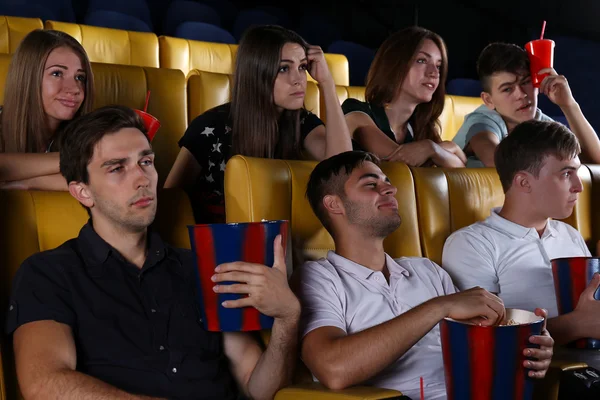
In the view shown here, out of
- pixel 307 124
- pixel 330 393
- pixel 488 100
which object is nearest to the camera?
pixel 330 393

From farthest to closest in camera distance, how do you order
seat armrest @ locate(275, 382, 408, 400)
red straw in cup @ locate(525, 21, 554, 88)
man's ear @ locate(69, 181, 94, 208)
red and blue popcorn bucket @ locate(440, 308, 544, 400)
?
red straw in cup @ locate(525, 21, 554, 88), man's ear @ locate(69, 181, 94, 208), seat armrest @ locate(275, 382, 408, 400), red and blue popcorn bucket @ locate(440, 308, 544, 400)

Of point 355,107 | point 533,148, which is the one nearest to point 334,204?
point 533,148

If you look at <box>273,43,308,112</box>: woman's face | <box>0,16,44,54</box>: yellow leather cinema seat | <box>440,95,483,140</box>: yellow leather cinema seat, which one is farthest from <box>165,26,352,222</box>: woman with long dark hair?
<box>440,95,483,140</box>: yellow leather cinema seat

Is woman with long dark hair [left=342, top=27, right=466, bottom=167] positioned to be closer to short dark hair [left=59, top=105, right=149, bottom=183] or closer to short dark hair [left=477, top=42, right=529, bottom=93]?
short dark hair [left=477, top=42, right=529, bottom=93]

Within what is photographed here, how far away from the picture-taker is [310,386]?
48.0 inches

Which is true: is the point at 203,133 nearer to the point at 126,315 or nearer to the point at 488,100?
the point at 126,315

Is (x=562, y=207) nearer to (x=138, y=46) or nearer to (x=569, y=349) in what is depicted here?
(x=569, y=349)

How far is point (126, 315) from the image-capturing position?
48.4 inches

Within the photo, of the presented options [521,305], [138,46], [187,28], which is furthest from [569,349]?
[187,28]

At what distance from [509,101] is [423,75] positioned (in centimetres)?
26

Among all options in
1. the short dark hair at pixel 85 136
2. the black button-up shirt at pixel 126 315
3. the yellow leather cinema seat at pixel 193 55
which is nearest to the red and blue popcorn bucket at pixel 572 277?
the black button-up shirt at pixel 126 315

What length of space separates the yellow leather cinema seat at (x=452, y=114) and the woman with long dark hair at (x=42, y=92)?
194cm

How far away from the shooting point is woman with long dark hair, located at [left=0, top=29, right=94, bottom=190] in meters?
1.71

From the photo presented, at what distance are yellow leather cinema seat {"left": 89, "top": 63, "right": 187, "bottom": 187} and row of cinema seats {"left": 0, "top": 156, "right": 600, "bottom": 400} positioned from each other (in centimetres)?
85
